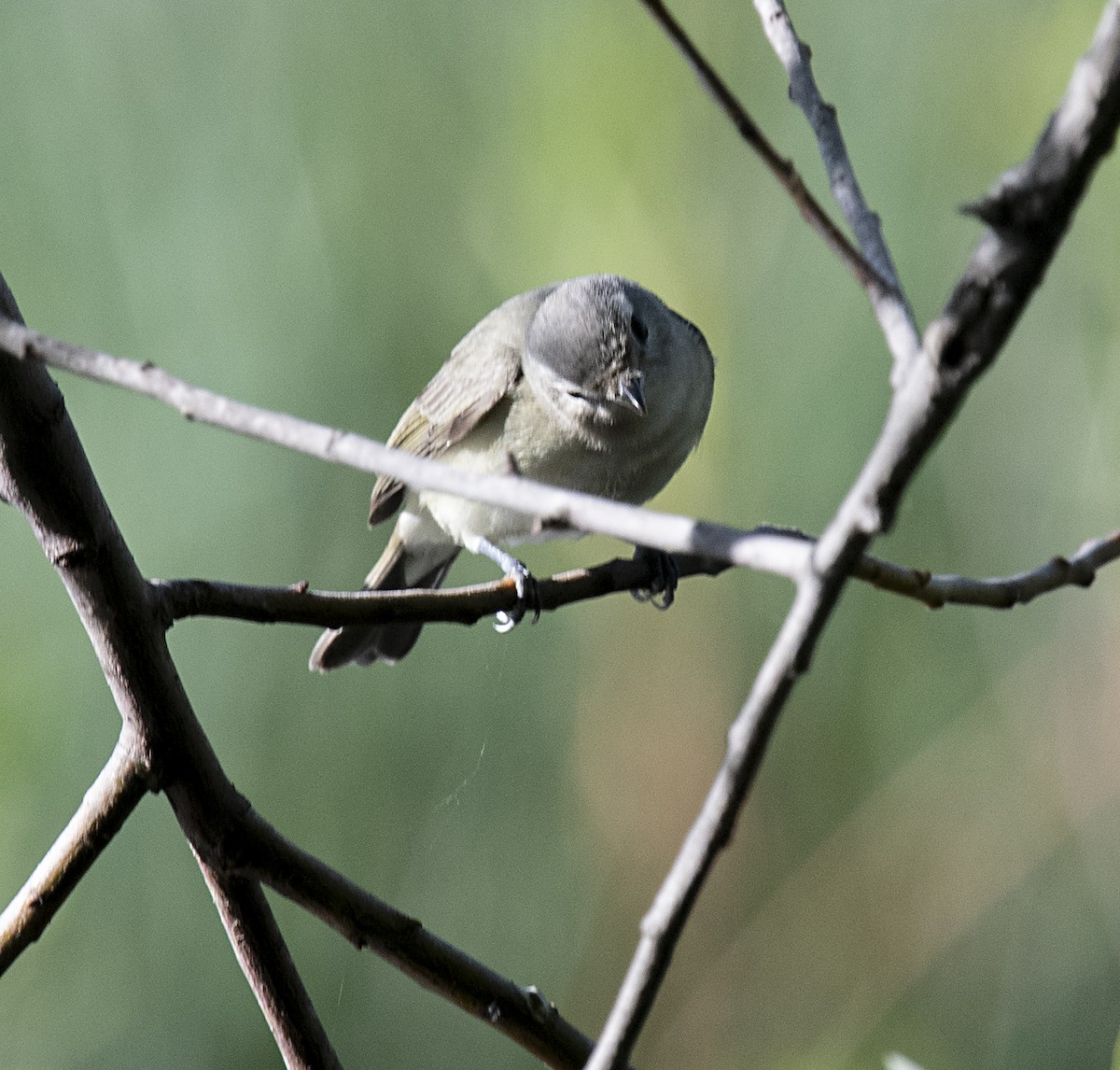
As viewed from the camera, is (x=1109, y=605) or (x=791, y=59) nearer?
(x=791, y=59)

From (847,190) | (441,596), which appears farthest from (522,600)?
(847,190)

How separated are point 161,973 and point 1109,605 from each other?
4.28ft

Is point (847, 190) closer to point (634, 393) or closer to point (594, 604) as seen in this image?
point (634, 393)

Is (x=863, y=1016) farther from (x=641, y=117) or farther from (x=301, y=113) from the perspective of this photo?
(x=301, y=113)

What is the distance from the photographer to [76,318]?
1828 mm

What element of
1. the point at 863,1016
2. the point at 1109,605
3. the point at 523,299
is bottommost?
the point at 863,1016

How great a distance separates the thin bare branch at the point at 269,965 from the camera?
2.43ft

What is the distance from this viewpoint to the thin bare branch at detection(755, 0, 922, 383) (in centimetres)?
48

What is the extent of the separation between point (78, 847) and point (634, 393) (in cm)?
77

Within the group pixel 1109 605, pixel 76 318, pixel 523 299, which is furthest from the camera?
pixel 76 318

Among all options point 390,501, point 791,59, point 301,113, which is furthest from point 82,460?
point 301,113

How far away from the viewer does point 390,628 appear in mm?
1604

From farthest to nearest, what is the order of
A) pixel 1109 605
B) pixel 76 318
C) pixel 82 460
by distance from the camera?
pixel 76 318 < pixel 1109 605 < pixel 82 460

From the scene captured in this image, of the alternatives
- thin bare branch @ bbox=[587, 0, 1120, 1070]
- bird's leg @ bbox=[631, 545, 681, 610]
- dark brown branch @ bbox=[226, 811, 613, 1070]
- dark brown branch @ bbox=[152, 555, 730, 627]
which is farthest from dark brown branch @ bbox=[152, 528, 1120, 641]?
bird's leg @ bbox=[631, 545, 681, 610]
